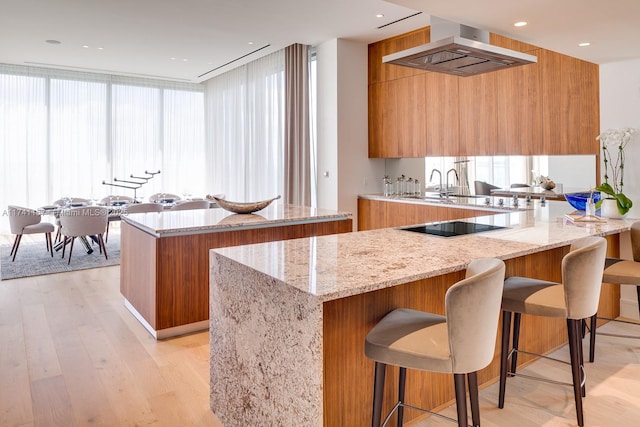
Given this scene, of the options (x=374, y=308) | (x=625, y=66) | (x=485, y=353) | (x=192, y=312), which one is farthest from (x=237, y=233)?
(x=625, y=66)

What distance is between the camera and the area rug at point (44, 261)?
18.6ft

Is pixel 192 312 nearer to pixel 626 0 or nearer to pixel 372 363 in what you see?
pixel 372 363

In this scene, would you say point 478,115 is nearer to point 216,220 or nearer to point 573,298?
point 216,220

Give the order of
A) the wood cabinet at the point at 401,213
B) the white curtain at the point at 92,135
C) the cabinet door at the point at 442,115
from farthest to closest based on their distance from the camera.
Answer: the white curtain at the point at 92,135, the cabinet door at the point at 442,115, the wood cabinet at the point at 401,213

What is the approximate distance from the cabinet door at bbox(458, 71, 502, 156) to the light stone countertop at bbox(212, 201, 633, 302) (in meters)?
2.05

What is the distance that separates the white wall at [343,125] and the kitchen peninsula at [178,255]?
222 cm

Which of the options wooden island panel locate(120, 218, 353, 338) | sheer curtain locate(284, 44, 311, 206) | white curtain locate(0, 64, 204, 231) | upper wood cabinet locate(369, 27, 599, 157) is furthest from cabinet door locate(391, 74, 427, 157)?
white curtain locate(0, 64, 204, 231)

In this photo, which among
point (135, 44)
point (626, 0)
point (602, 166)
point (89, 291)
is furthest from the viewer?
point (135, 44)

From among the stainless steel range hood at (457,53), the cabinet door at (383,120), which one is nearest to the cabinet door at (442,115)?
the cabinet door at (383,120)

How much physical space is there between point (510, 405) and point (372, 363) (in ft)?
3.26

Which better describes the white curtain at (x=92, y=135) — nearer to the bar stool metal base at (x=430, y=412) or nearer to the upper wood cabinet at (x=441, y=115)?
the upper wood cabinet at (x=441, y=115)

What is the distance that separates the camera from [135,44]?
6.75 metres

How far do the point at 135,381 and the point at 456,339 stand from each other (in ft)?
6.76

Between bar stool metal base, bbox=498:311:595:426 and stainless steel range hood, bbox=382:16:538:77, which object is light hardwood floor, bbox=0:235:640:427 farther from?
stainless steel range hood, bbox=382:16:538:77
